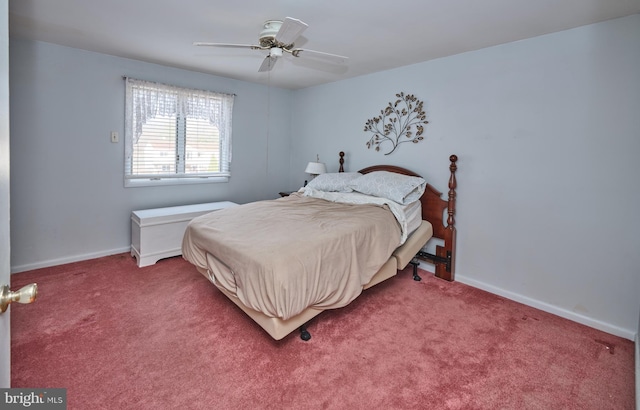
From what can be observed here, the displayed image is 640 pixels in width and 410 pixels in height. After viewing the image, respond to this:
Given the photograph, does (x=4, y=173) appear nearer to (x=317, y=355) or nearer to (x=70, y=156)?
(x=317, y=355)

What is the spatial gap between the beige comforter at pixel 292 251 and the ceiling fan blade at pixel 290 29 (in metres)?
1.26

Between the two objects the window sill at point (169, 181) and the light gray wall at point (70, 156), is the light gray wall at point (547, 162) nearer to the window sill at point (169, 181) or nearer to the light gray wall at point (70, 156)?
the window sill at point (169, 181)

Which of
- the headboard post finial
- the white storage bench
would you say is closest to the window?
the white storage bench

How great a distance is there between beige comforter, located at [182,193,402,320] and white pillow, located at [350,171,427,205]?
254 mm

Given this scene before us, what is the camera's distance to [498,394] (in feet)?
5.34

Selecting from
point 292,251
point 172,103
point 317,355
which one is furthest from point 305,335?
point 172,103

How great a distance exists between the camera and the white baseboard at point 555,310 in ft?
7.22

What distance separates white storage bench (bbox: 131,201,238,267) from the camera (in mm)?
3197

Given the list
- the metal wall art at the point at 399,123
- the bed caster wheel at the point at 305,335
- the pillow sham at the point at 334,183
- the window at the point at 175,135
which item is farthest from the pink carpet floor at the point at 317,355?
the metal wall art at the point at 399,123

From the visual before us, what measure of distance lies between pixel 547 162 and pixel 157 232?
3.71m

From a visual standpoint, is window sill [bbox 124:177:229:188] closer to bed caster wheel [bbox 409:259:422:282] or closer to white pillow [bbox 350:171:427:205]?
white pillow [bbox 350:171:427:205]

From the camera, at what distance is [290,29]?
1828 mm

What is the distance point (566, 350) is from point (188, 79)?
4436 mm

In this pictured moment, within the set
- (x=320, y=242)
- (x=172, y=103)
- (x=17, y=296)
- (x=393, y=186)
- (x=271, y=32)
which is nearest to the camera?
(x=17, y=296)
